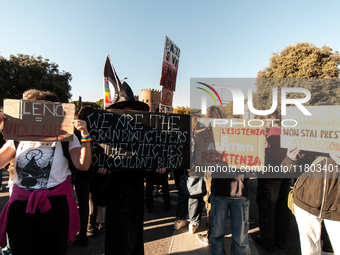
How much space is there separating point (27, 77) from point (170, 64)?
24.1 meters

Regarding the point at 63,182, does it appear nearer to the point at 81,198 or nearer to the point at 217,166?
the point at 81,198

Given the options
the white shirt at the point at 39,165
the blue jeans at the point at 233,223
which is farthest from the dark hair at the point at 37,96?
the blue jeans at the point at 233,223

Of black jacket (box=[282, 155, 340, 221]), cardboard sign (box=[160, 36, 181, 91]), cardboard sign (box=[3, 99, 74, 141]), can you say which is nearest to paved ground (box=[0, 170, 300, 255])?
black jacket (box=[282, 155, 340, 221])

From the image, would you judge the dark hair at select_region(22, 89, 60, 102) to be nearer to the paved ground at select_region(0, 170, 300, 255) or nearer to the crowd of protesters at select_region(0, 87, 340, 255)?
the crowd of protesters at select_region(0, 87, 340, 255)


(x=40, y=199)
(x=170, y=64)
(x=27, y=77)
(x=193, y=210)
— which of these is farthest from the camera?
(x=27, y=77)

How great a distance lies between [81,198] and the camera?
3.11 m

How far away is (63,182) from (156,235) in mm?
2265

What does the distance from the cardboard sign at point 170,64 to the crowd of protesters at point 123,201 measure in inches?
93.2

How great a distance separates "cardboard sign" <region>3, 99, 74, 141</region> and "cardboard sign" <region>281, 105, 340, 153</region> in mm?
2612

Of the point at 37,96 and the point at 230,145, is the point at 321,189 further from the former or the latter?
the point at 37,96

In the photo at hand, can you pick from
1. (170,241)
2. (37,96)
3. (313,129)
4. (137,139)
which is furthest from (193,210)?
(37,96)

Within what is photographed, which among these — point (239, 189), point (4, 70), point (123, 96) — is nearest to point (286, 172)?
point (239, 189)

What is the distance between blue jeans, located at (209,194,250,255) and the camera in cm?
238

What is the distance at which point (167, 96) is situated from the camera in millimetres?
5117
